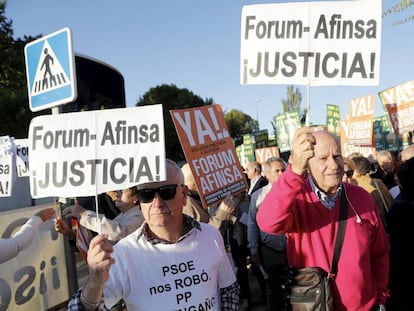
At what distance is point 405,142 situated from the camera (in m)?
12.9

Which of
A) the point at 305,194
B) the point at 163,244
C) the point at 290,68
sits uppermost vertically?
the point at 290,68

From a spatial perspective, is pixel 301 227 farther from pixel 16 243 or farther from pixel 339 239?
pixel 16 243

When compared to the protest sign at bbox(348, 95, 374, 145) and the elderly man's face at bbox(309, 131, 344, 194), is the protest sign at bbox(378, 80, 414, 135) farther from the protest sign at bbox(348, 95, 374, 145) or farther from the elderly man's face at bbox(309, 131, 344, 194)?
the elderly man's face at bbox(309, 131, 344, 194)

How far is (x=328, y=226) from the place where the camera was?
2.36m

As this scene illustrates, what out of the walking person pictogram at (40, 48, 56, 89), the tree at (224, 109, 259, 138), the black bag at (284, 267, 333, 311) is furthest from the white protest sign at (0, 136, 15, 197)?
the tree at (224, 109, 259, 138)

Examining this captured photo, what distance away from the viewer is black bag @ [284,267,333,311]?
2.29m

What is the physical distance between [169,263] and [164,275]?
0.06 metres

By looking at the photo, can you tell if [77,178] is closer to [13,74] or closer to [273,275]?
[273,275]

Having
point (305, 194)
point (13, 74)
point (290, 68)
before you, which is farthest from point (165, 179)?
point (13, 74)

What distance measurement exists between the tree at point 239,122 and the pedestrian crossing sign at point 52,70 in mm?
58153

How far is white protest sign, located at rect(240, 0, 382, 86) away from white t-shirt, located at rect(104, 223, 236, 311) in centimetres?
152

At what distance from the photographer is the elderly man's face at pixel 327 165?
2365mm

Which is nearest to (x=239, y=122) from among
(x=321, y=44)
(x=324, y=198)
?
(x=321, y=44)

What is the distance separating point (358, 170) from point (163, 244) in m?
3.83
